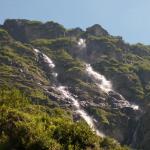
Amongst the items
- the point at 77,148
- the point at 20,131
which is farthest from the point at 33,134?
the point at 77,148

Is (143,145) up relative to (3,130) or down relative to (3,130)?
down

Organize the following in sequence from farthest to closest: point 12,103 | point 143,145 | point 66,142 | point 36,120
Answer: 1. point 143,145
2. point 12,103
3. point 36,120
4. point 66,142

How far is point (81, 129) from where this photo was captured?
7331cm

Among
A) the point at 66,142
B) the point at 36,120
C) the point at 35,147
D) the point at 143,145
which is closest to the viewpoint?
the point at 35,147

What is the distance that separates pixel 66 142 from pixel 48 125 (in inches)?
281

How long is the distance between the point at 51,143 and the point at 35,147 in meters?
2.30

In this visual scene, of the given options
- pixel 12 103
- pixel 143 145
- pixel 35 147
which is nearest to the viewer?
pixel 35 147

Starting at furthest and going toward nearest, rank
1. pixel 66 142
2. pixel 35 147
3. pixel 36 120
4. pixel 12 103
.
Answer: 1. pixel 12 103
2. pixel 36 120
3. pixel 66 142
4. pixel 35 147

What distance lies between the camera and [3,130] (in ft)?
235

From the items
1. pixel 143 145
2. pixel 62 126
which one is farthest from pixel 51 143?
pixel 143 145

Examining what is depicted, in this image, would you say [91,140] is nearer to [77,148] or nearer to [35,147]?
[77,148]

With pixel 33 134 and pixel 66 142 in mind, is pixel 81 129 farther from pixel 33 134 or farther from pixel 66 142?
pixel 33 134

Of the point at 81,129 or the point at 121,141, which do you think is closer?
the point at 81,129

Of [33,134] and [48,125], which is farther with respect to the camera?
[48,125]
